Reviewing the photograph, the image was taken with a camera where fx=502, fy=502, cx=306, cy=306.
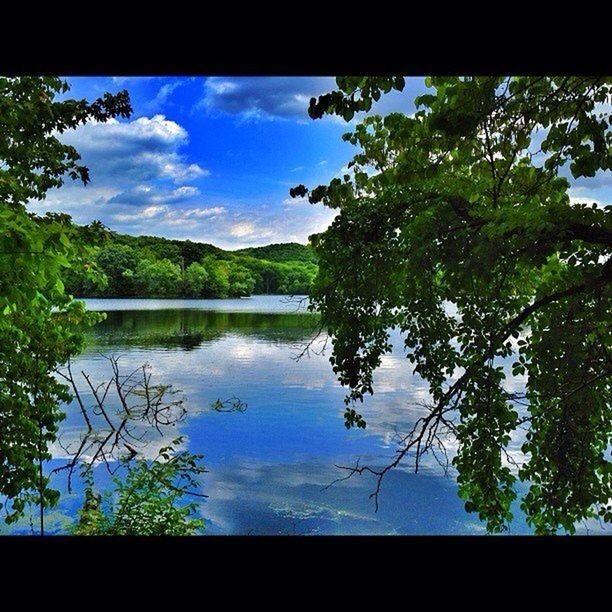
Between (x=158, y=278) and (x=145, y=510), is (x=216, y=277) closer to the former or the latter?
(x=158, y=278)

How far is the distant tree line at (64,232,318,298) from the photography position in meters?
8.53

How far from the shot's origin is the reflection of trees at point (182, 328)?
13680 millimetres

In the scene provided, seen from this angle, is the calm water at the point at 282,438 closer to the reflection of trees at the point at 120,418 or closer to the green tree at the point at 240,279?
the reflection of trees at the point at 120,418

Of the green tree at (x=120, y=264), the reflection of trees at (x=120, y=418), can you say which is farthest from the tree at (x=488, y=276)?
the green tree at (x=120, y=264)

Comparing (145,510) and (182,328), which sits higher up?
(182,328)

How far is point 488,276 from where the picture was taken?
7.73 feet

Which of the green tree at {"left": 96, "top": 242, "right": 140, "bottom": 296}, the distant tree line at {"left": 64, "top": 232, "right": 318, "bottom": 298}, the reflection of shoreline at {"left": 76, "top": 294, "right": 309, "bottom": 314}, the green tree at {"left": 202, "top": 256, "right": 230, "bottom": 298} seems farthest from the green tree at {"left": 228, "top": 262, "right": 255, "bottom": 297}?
the green tree at {"left": 96, "top": 242, "right": 140, "bottom": 296}

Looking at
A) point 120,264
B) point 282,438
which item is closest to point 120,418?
point 120,264

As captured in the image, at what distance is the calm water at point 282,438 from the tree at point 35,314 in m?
1.26

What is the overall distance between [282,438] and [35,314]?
728cm

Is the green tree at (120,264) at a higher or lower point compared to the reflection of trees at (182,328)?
higher
